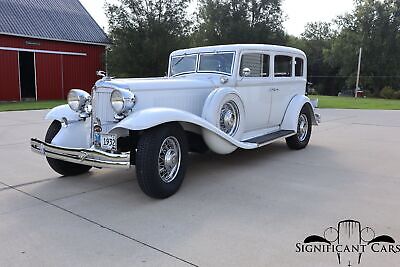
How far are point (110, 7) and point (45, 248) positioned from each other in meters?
24.7

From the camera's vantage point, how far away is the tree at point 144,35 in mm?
24328

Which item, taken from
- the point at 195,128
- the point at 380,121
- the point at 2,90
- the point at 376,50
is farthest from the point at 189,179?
the point at 376,50

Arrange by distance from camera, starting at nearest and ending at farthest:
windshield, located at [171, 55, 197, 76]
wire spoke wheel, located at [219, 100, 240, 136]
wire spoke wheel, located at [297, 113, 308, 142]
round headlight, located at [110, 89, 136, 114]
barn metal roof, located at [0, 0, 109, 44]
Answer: round headlight, located at [110, 89, 136, 114] < wire spoke wheel, located at [219, 100, 240, 136] < windshield, located at [171, 55, 197, 76] < wire spoke wheel, located at [297, 113, 308, 142] < barn metal roof, located at [0, 0, 109, 44]

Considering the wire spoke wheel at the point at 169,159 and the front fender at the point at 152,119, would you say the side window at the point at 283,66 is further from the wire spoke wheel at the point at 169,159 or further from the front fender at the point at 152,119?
the wire spoke wheel at the point at 169,159

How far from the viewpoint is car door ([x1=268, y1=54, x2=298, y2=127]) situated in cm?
639

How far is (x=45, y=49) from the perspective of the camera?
2058cm

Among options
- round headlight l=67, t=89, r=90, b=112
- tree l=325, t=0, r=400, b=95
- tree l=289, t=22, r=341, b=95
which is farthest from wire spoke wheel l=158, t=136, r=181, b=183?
tree l=325, t=0, r=400, b=95

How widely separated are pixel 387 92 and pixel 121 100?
3351 centimetres

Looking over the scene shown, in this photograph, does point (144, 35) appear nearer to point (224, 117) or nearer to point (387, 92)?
point (224, 117)

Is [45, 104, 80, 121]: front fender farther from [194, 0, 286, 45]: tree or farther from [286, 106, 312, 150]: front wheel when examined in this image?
[194, 0, 286, 45]: tree

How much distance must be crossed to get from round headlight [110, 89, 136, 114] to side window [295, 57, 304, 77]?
399 cm

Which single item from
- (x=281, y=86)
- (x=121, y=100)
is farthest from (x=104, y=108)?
(x=281, y=86)

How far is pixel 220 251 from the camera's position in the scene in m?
2.91

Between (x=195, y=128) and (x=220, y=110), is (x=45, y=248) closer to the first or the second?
(x=195, y=128)
